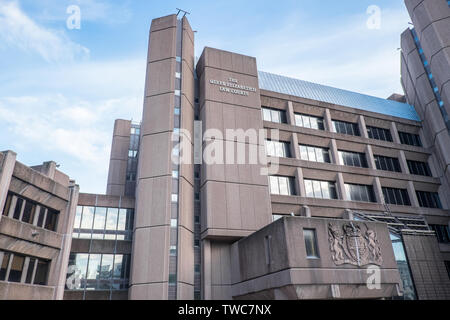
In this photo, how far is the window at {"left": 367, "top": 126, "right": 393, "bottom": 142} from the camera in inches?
1905

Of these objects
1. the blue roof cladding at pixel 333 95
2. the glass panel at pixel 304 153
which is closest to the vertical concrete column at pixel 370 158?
the blue roof cladding at pixel 333 95

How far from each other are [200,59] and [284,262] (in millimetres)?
26538

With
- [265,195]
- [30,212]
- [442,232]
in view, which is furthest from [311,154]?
[30,212]

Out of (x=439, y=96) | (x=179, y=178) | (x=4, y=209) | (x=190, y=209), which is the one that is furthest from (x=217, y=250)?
(x=439, y=96)

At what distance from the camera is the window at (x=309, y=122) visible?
44219 millimetres

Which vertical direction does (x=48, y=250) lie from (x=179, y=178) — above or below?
below

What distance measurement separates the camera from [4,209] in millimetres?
25594

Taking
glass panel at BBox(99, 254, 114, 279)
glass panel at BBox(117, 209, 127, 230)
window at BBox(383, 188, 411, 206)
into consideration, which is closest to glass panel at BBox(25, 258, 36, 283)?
glass panel at BBox(99, 254, 114, 279)

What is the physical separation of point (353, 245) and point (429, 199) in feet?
85.2

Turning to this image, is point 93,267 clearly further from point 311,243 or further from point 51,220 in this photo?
point 311,243

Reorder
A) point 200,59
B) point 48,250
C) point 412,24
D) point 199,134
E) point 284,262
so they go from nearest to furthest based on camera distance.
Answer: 1. point 284,262
2. point 48,250
3. point 199,134
4. point 200,59
5. point 412,24

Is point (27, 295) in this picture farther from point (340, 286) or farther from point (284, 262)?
point (340, 286)

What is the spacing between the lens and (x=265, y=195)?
35.2m

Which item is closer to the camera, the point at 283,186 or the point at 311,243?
the point at 311,243
